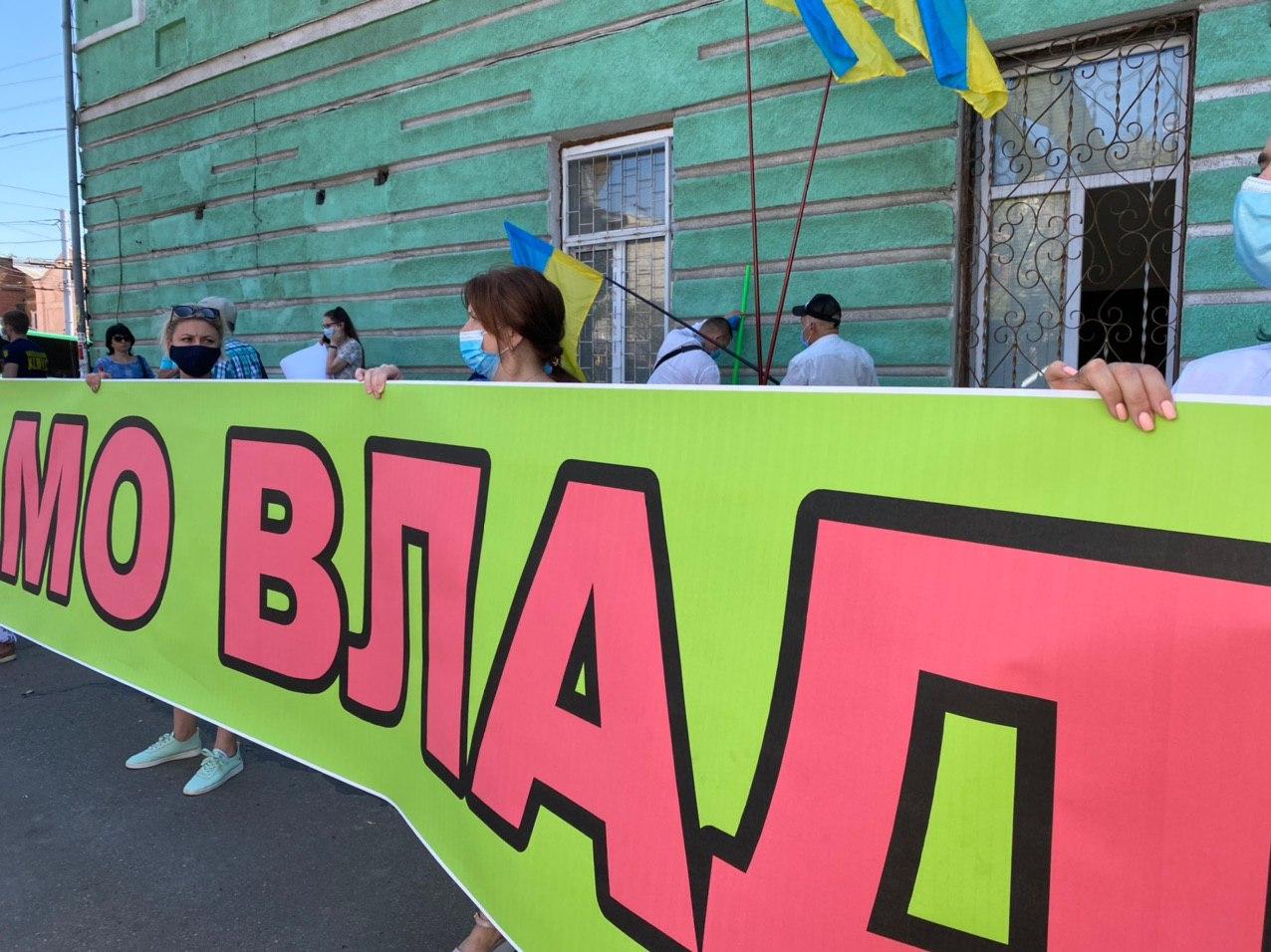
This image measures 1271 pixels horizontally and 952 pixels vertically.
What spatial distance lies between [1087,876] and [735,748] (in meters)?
0.56

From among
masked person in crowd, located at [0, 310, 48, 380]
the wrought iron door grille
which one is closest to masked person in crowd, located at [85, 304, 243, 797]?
the wrought iron door grille

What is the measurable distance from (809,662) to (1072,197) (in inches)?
166

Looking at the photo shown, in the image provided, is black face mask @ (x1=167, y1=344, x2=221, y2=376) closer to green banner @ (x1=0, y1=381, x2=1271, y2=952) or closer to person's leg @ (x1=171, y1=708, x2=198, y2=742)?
person's leg @ (x1=171, y1=708, x2=198, y2=742)

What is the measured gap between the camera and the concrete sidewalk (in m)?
2.63

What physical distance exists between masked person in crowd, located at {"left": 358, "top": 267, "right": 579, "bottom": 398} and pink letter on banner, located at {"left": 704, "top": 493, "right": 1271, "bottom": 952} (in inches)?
58.3

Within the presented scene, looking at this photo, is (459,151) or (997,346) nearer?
(997,346)

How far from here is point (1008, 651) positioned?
133 centimetres

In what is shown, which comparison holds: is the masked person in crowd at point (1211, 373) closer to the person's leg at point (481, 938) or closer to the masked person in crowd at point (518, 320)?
the masked person in crowd at point (518, 320)

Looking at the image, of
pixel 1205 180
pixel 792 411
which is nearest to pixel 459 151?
pixel 1205 180

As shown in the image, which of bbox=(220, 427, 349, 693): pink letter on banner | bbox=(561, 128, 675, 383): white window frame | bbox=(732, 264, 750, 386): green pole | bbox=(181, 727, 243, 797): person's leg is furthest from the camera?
bbox=(561, 128, 675, 383): white window frame

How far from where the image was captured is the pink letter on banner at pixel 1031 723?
1.19 m

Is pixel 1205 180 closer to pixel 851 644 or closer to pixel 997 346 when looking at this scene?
pixel 997 346

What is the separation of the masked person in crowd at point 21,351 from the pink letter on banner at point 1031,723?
8.14 meters

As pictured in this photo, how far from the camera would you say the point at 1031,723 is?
4.29 ft
